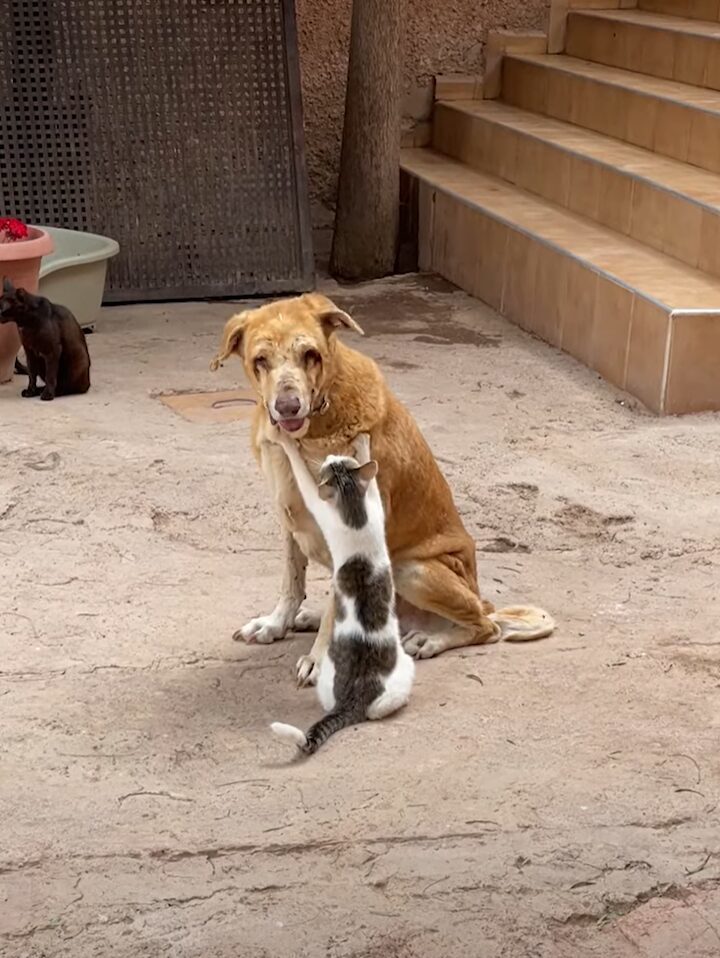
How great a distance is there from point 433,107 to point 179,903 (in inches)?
276

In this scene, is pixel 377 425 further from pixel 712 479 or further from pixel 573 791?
pixel 712 479

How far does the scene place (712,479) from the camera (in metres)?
5.05

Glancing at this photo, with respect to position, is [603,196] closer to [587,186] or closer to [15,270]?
[587,186]

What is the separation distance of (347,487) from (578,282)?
11.2ft

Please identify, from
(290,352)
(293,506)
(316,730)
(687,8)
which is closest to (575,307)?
(687,8)

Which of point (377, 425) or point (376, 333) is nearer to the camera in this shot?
point (377, 425)

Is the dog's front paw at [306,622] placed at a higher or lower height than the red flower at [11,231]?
lower

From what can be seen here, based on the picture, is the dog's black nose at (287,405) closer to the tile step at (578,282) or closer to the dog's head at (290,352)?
the dog's head at (290,352)

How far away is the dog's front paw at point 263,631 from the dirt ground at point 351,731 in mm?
45

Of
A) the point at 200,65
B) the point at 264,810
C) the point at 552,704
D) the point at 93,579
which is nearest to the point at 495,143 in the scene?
the point at 200,65

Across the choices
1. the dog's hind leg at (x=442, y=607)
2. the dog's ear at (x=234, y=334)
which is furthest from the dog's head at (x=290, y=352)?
the dog's hind leg at (x=442, y=607)

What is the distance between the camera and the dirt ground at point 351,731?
104 inches

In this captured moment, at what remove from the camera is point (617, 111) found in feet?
25.3

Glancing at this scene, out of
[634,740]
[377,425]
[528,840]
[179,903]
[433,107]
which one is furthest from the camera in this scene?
[433,107]
